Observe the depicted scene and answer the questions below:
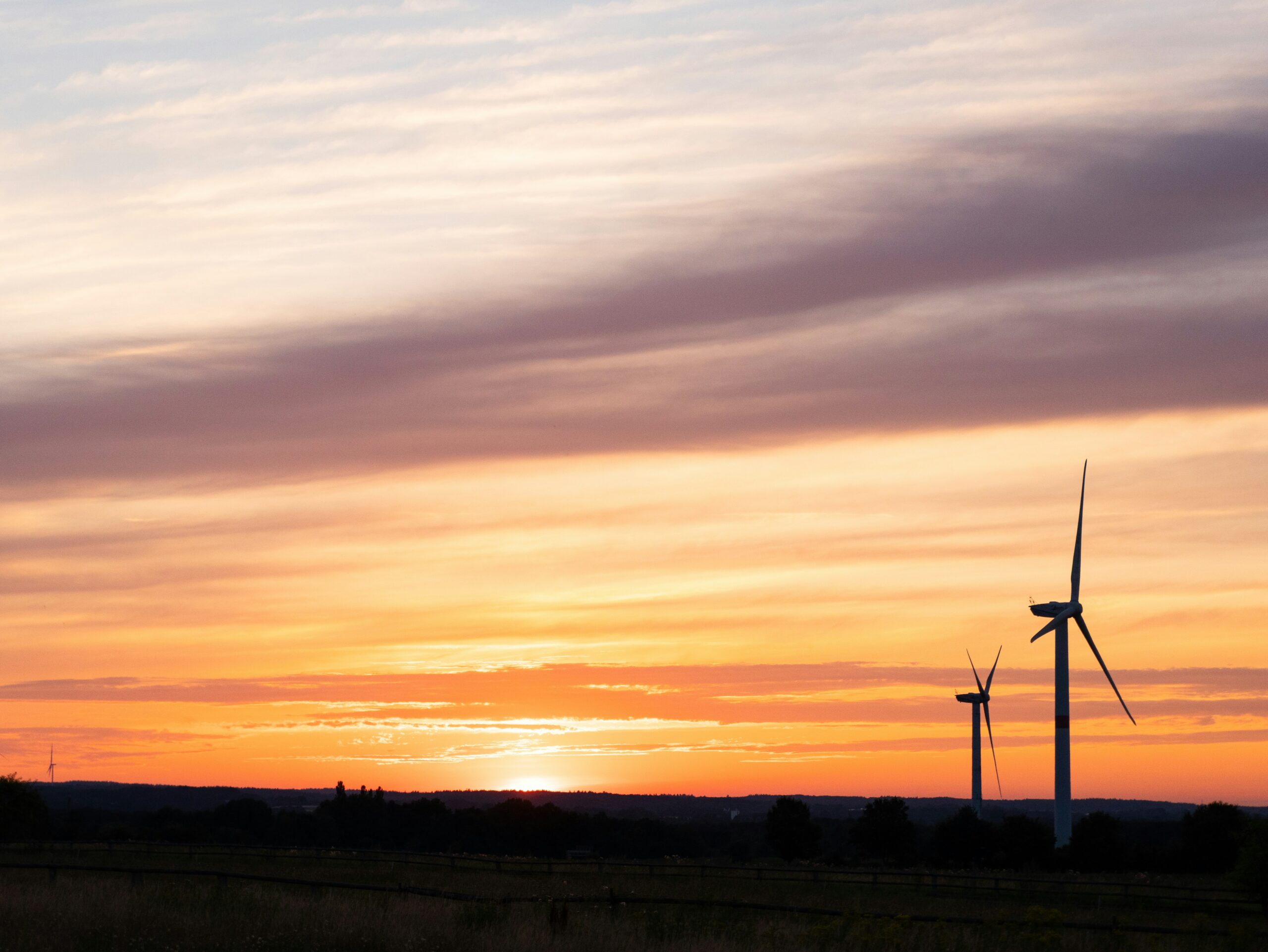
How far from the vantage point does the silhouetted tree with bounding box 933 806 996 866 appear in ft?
365

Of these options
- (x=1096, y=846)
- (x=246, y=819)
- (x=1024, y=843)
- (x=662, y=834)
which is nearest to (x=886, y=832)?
(x=1024, y=843)

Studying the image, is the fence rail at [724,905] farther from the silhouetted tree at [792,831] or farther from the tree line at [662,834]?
the silhouetted tree at [792,831]

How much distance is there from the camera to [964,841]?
11338 cm

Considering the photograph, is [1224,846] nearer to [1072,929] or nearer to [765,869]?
[765,869]

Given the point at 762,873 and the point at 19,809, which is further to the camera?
the point at 19,809

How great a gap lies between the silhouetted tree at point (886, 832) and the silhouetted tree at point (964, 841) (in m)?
6.74

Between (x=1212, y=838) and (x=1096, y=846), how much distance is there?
927 centimetres

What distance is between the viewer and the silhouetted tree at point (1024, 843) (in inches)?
4181

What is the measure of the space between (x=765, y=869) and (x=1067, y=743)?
141 ft

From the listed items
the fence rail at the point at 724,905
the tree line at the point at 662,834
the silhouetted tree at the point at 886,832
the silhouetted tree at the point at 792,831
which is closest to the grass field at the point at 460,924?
the fence rail at the point at 724,905

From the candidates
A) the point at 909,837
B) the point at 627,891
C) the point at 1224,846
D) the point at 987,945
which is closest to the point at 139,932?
the point at 987,945

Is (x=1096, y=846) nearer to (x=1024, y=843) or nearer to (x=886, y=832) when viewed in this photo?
(x=1024, y=843)

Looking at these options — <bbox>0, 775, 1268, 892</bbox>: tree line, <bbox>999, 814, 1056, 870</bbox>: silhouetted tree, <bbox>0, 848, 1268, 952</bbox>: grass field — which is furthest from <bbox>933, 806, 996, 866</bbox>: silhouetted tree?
<bbox>0, 848, 1268, 952</bbox>: grass field

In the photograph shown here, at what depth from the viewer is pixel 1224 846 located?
101250mm
